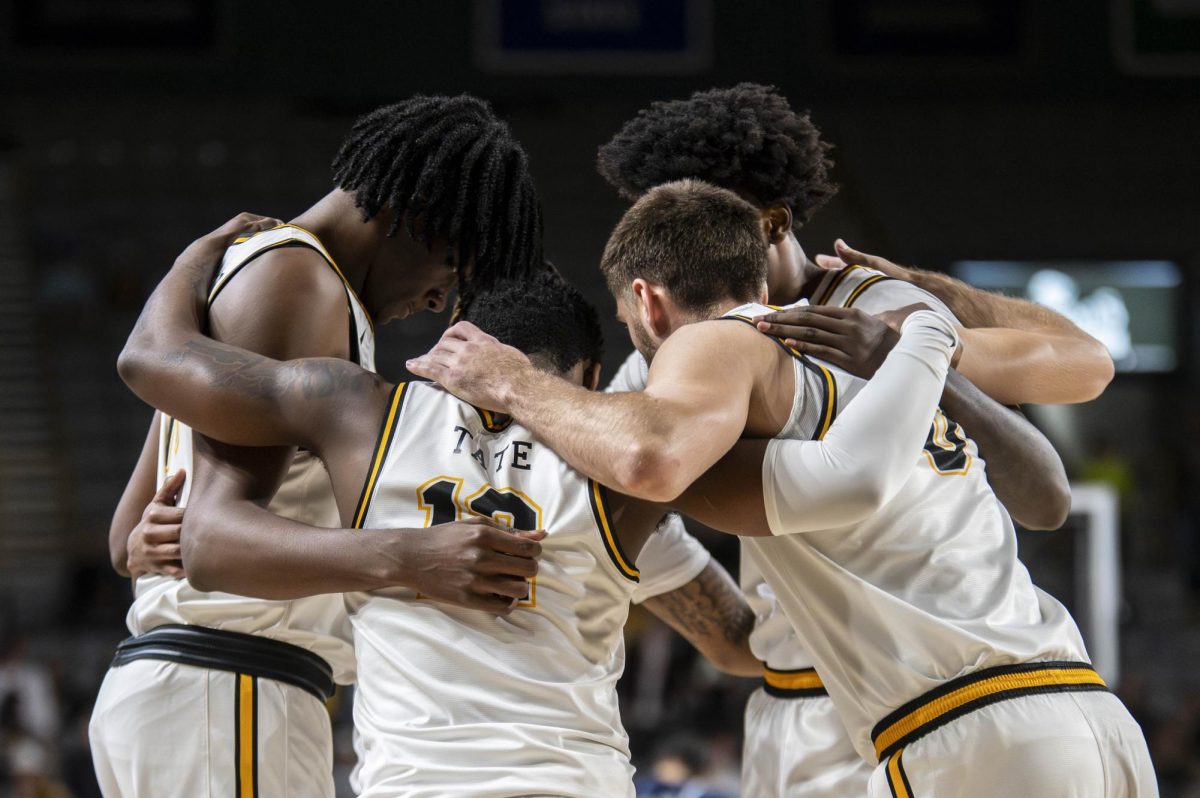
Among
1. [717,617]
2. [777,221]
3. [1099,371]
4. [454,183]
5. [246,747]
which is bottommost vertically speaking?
[717,617]

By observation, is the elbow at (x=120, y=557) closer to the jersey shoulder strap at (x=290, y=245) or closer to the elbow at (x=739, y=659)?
the jersey shoulder strap at (x=290, y=245)

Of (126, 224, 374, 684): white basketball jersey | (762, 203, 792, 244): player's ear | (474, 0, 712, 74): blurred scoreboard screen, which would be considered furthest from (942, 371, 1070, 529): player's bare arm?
(474, 0, 712, 74): blurred scoreboard screen

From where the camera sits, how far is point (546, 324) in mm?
2611

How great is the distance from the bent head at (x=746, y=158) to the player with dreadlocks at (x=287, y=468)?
429 millimetres

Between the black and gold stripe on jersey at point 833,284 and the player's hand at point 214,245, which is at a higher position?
the player's hand at point 214,245

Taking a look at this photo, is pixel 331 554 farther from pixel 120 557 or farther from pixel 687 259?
pixel 120 557

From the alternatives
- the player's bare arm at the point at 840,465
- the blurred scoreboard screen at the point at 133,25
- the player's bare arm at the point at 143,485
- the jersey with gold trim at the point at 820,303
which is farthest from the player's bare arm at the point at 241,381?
the blurred scoreboard screen at the point at 133,25

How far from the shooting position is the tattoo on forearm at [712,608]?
3.58 m

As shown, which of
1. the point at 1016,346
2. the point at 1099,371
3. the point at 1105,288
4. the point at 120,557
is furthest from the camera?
the point at 1105,288

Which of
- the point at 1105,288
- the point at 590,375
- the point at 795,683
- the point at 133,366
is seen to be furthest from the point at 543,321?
the point at 1105,288

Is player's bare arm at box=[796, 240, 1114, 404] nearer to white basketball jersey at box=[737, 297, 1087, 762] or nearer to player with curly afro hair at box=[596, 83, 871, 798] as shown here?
player with curly afro hair at box=[596, 83, 871, 798]

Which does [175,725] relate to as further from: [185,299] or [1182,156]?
[1182,156]

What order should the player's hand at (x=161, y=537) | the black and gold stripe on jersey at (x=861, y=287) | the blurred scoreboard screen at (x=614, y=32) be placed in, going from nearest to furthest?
1. the player's hand at (x=161, y=537)
2. the black and gold stripe on jersey at (x=861, y=287)
3. the blurred scoreboard screen at (x=614, y=32)

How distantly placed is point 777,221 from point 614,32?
6.23 m
